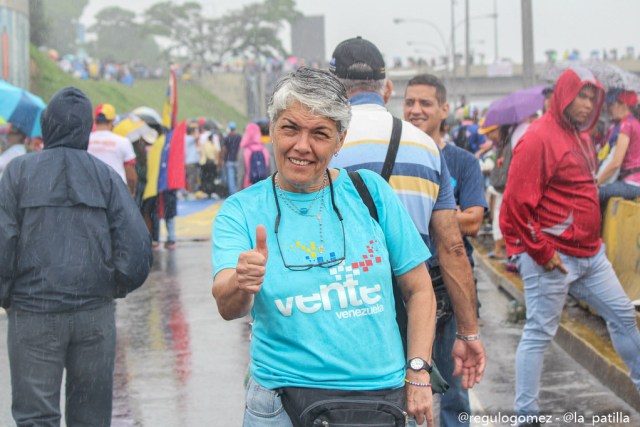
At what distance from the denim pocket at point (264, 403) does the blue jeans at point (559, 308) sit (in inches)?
115

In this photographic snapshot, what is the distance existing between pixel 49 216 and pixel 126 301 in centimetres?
643

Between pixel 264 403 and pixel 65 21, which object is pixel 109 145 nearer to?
pixel 264 403

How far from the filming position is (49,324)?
4672 mm

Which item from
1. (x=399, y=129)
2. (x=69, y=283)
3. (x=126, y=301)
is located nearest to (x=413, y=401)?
(x=399, y=129)

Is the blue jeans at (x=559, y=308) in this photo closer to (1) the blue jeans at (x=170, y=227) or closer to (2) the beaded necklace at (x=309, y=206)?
(2) the beaded necklace at (x=309, y=206)

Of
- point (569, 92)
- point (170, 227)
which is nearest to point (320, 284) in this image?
→ point (569, 92)

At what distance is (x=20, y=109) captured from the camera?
1190cm

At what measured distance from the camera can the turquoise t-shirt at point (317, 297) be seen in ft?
9.91

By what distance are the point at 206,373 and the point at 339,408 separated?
15.4ft

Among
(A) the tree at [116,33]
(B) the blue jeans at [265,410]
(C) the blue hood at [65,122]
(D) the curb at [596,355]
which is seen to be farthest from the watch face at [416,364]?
(A) the tree at [116,33]

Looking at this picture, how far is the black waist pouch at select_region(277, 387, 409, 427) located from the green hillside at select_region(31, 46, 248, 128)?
115ft

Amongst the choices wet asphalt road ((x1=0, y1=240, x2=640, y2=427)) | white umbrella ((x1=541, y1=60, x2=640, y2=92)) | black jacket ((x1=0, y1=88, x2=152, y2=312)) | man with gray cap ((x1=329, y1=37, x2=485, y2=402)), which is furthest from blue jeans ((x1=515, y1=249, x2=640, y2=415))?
white umbrella ((x1=541, y1=60, x2=640, y2=92))

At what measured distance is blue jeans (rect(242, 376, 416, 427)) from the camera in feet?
10.2

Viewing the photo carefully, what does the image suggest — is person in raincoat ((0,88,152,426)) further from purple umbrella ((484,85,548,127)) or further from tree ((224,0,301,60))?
tree ((224,0,301,60))
